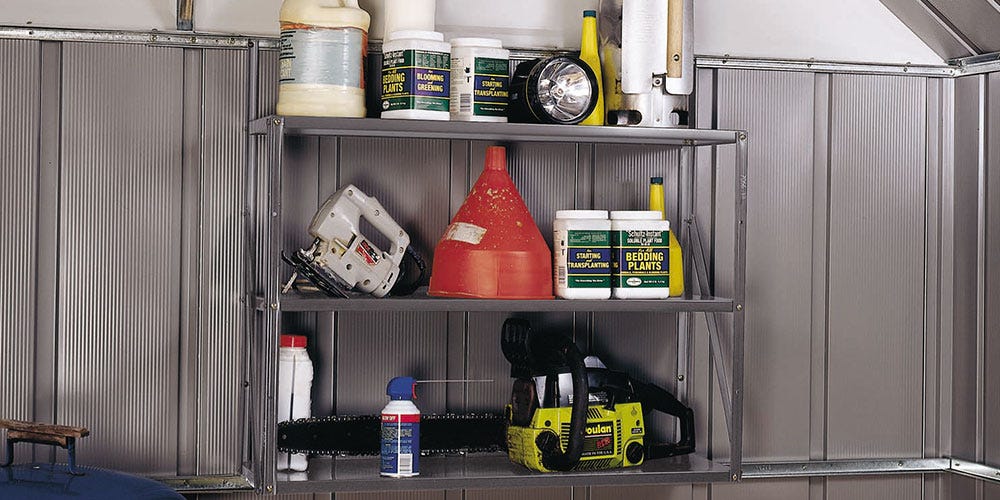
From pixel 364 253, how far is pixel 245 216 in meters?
0.29

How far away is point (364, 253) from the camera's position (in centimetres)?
199

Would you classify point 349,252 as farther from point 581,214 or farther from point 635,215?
point 635,215

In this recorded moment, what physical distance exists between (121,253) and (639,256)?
996 millimetres

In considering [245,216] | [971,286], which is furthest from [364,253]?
[971,286]

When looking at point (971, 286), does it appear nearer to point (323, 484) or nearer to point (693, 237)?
point (693, 237)

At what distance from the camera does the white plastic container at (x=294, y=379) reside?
2057mm

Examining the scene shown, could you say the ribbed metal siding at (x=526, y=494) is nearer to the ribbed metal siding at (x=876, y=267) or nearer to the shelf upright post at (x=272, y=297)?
the shelf upright post at (x=272, y=297)

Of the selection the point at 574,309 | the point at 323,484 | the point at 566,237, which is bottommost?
the point at 323,484

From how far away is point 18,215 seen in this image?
205cm

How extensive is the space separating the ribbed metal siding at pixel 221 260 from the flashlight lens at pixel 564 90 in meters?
0.60

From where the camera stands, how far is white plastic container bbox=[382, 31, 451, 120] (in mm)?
1913

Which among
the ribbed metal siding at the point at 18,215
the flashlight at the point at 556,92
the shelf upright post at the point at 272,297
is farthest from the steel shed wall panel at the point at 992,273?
the ribbed metal siding at the point at 18,215

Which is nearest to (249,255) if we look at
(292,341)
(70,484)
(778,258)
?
(292,341)

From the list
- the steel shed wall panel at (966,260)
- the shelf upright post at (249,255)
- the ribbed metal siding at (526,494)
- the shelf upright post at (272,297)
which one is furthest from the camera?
the steel shed wall panel at (966,260)
